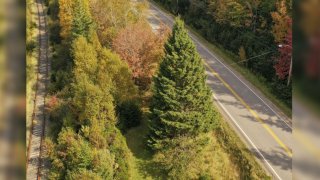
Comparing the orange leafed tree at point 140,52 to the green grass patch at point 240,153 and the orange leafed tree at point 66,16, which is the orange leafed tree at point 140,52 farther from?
the orange leafed tree at point 66,16

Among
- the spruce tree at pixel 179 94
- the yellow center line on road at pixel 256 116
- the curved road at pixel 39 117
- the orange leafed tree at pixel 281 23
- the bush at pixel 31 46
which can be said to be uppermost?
the orange leafed tree at pixel 281 23

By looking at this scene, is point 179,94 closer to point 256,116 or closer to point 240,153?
point 240,153

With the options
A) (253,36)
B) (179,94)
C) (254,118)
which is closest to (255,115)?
(254,118)

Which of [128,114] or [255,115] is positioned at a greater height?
[255,115]

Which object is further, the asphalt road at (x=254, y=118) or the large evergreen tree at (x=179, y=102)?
the large evergreen tree at (x=179, y=102)

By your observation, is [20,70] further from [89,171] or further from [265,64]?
[265,64]

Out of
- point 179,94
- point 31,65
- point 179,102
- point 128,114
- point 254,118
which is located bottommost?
point 31,65

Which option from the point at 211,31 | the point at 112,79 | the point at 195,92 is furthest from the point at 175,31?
the point at 211,31

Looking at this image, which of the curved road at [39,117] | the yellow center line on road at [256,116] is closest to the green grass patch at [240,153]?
the yellow center line on road at [256,116]
